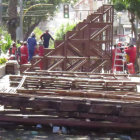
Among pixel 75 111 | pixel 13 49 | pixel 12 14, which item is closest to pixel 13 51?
pixel 13 49

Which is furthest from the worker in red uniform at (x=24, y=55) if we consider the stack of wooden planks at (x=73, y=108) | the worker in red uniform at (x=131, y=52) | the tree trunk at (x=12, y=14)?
the stack of wooden planks at (x=73, y=108)

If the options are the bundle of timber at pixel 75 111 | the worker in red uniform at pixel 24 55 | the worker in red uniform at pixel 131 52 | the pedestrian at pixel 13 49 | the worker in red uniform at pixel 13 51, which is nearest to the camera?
the bundle of timber at pixel 75 111

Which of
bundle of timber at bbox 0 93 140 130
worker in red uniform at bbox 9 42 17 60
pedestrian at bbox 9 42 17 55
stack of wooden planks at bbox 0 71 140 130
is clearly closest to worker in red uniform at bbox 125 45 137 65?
worker in red uniform at bbox 9 42 17 60

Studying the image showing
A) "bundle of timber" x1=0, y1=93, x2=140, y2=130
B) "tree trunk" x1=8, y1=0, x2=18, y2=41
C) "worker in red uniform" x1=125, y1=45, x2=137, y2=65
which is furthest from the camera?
"tree trunk" x1=8, y1=0, x2=18, y2=41

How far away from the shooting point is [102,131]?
28.4ft

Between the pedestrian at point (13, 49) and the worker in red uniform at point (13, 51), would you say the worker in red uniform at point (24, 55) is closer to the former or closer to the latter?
the worker in red uniform at point (13, 51)

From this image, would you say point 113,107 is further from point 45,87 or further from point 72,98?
point 45,87

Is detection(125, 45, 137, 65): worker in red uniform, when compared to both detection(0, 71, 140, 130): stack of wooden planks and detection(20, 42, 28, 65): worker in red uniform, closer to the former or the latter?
detection(20, 42, 28, 65): worker in red uniform

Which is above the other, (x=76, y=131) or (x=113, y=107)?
(x=113, y=107)

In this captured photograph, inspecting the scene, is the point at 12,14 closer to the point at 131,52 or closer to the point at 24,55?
the point at 24,55

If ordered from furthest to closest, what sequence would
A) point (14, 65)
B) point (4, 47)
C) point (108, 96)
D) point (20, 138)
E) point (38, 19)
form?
point (38, 19) < point (4, 47) < point (14, 65) < point (108, 96) < point (20, 138)

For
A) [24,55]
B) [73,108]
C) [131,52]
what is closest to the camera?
[73,108]

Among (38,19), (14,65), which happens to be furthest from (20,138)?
(38,19)

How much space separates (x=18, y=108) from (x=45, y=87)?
1449mm
